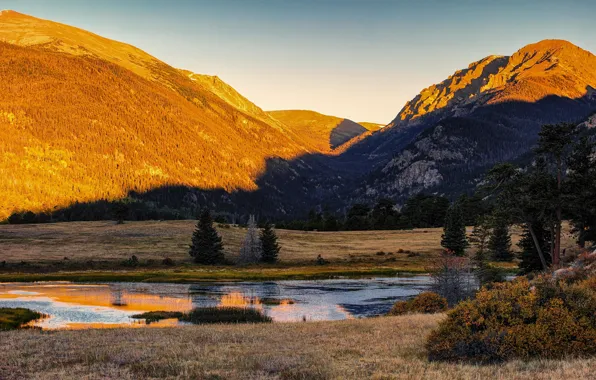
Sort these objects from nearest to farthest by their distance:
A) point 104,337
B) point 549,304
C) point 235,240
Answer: point 549,304 < point 104,337 < point 235,240

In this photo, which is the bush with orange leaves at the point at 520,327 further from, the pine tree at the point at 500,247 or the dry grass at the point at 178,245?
the pine tree at the point at 500,247

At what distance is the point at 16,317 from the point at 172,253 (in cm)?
6353

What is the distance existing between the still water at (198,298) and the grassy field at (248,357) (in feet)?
50.9

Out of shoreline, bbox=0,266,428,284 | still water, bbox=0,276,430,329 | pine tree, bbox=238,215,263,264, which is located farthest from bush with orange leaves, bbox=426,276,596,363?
pine tree, bbox=238,215,263,264

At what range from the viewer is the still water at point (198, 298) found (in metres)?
43.2

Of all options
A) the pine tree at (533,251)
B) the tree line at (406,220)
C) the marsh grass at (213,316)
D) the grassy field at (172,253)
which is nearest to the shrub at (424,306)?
the marsh grass at (213,316)

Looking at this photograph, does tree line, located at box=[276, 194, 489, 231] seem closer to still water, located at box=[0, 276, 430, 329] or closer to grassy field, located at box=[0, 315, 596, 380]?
still water, located at box=[0, 276, 430, 329]

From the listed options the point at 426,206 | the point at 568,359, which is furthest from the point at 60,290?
the point at 426,206

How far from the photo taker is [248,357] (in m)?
17.2

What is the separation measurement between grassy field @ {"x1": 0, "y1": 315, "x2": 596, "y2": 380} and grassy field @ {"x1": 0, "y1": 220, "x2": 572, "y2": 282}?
54409 mm

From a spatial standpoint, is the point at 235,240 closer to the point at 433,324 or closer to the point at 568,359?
the point at 433,324

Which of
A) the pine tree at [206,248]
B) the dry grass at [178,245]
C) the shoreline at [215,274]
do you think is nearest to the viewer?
the shoreline at [215,274]

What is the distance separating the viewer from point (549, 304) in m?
17.1

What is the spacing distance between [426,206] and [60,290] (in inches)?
5242
